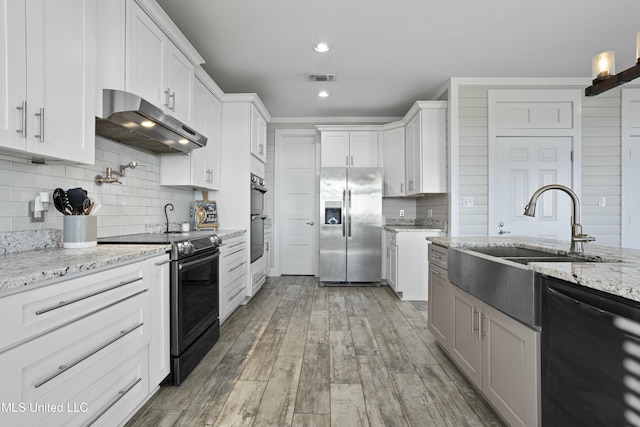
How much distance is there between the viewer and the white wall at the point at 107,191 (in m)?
1.57

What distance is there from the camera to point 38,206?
166cm

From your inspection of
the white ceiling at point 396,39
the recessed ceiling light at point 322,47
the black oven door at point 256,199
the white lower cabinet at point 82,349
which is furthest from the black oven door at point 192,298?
the recessed ceiling light at point 322,47

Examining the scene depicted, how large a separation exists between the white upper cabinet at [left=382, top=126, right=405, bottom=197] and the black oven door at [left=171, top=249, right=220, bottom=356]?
118 inches

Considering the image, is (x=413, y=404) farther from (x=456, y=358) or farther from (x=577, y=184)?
(x=577, y=184)

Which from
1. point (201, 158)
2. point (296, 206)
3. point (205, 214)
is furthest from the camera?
point (296, 206)

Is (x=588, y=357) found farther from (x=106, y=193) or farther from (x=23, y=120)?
(x=106, y=193)

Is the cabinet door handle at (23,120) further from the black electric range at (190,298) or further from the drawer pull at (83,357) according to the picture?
the drawer pull at (83,357)

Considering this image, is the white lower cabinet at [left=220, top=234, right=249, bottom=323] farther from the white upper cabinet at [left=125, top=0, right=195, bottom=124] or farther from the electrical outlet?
the electrical outlet

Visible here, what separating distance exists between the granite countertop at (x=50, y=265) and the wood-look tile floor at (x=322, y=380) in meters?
0.89

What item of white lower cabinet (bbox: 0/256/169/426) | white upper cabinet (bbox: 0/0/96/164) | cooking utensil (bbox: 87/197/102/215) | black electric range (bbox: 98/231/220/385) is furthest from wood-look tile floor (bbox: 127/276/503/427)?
white upper cabinet (bbox: 0/0/96/164)

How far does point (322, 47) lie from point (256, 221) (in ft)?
6.98

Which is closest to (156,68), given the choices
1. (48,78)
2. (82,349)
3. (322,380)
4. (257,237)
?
(48,78)

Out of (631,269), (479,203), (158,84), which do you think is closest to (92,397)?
(158,84)

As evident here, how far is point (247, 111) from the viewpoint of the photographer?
12.1 feet
